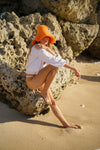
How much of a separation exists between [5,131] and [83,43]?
4.34 meters

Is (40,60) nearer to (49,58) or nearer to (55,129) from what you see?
(49,58)

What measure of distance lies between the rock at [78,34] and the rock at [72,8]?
0.70ft

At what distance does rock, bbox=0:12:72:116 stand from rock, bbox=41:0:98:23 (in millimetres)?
316

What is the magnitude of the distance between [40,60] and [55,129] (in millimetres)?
1228

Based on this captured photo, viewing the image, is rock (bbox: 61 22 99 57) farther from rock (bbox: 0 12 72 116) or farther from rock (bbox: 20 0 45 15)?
rock (bbox: 20 0 45 15)

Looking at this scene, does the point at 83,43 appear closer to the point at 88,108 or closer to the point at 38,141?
the point at 88,108

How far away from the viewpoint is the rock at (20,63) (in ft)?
10.8

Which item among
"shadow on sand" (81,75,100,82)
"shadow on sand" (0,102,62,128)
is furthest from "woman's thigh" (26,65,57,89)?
"shadow on sand" (81,75,100,82)

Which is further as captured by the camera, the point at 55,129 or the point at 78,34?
the point at 78,34

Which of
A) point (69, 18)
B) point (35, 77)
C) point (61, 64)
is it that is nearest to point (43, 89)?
point (35, 77)

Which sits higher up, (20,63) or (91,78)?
(20,63)

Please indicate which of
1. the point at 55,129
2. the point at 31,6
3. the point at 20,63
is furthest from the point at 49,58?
the point at 31,6

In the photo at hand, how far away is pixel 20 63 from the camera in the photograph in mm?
4109

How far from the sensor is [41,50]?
281 centimetres
